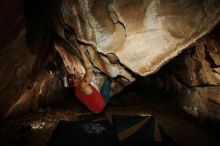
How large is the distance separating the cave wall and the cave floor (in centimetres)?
34

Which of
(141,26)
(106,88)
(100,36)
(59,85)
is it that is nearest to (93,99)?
(106,88)

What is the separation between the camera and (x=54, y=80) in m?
5.70

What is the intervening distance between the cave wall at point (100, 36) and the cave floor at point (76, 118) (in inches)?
13.3

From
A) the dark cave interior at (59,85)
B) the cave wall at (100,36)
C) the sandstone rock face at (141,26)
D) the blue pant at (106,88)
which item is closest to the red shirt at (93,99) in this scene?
the blue pant at (106,88)

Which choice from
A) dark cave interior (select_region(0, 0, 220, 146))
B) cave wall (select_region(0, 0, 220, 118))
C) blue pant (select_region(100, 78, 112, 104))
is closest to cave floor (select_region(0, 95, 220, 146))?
dark cave interior (select_region(0, 0, 220, 146))

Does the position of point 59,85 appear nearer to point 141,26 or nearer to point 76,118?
point 76,118

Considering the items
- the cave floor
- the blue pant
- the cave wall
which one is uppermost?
the cave wall

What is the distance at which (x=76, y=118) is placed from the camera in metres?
5.45

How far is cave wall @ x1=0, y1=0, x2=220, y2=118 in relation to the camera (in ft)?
12.9

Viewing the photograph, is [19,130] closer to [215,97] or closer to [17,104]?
[17,104]

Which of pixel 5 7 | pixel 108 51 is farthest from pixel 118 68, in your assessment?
pixel 5 7

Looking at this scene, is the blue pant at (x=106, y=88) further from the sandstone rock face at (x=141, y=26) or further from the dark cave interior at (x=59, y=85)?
the sandstone rock face at (x=141, y=26)

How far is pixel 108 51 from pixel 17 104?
2263mm

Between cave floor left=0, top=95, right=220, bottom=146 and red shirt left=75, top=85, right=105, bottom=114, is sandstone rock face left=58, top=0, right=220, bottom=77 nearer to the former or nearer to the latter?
red shirt left=75, top=85, right=105, bottom=114
